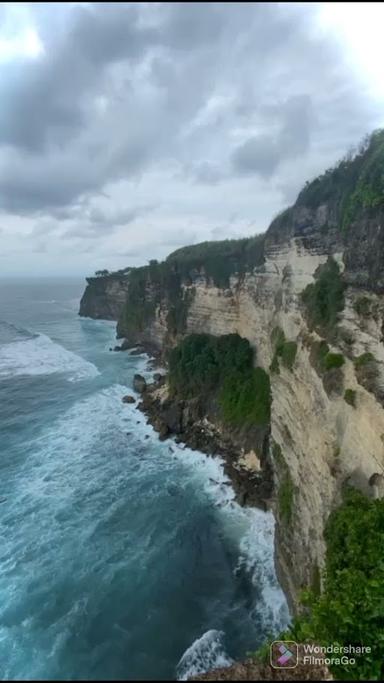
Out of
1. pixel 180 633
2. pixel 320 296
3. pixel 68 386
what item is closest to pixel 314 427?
pixel 320 296

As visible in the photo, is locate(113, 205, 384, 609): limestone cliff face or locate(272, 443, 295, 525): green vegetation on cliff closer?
locate(113, 205, 384, 609): limestone cliff face

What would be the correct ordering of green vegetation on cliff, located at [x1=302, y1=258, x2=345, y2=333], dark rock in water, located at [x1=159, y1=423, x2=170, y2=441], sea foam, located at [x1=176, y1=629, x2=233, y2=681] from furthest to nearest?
dark rock in water, located at [x1=159, y1=423, x2=170, y2=441] < green vegetation on cliff, located at [x1=302, y1=258, x2=345, y2=333] < sea foam, located at [x1=176, y1=629, x2=233, y2=681]

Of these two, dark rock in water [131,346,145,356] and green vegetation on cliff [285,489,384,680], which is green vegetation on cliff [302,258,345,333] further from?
dark rock in water [131,346,145,356]

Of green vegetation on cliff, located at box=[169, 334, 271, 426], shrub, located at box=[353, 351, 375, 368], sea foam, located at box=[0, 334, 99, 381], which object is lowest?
sea foam, located at box=[0, 334, 99, 381]

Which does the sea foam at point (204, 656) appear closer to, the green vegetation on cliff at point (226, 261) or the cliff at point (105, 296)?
the green vegetation on cliff at point (226, 261)

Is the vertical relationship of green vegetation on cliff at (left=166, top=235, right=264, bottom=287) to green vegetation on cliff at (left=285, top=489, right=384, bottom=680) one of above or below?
above

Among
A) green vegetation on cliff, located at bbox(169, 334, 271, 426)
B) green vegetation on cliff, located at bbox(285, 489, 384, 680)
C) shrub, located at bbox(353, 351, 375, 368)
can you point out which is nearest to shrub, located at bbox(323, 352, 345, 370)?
shrub, located at bbox(353, 351, 375, 368)

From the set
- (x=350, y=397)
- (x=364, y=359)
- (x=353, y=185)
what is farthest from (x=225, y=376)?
(x=364, y=359)

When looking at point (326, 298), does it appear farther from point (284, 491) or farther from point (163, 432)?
point (163, 432)
